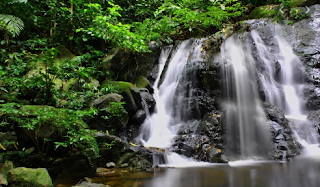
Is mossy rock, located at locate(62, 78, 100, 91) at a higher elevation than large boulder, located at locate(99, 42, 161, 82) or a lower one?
lower

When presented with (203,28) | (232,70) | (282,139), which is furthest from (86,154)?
(203,28)

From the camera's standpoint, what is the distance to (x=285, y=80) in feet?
25.1

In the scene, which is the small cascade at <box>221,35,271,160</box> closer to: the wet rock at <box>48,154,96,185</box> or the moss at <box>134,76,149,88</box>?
the moss at <box>134,76,149,88</box>

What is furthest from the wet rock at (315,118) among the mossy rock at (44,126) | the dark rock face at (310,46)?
the mossy rock at (44,126)

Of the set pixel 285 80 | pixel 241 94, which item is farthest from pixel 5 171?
pixel 285 80

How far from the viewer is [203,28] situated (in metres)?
10.0

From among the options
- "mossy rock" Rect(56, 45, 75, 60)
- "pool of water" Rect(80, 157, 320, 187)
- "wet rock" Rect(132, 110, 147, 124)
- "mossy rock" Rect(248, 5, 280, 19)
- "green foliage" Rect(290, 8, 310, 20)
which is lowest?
"pool of water" Rect(80, 157, 320, 187)

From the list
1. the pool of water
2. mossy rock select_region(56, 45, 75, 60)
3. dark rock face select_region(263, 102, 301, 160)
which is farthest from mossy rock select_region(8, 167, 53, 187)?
dark rock face select_region(263, 102, 301, 160)

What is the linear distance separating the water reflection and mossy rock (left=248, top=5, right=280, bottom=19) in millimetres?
7889

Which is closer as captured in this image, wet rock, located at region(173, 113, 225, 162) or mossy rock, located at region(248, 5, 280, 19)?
wet rock, located at region(173, 113, 225, 162)

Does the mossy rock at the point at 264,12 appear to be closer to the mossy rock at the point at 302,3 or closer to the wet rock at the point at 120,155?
the mossy rock at the point at 302,3

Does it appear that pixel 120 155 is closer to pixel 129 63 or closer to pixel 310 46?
pixel 129 63

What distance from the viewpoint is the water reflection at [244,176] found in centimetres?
305

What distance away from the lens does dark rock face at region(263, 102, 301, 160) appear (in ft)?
16.2
